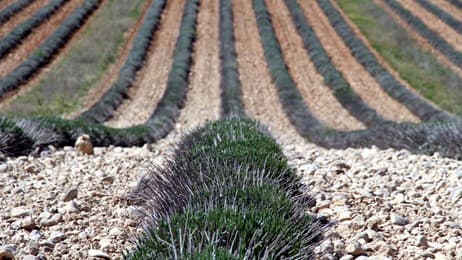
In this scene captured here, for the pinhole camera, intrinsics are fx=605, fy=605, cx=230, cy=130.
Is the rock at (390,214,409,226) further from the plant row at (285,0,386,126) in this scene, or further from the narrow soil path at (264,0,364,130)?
the narrow soil path at (264,0,364,130)

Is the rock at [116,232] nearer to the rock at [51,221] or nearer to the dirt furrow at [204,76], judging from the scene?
the rock at [51,221]

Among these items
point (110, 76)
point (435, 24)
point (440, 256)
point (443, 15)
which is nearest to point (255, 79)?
point (110, 76)

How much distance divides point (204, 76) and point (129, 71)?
2.77m

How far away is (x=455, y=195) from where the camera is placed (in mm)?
5426

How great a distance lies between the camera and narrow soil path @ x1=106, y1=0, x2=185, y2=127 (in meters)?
18.2

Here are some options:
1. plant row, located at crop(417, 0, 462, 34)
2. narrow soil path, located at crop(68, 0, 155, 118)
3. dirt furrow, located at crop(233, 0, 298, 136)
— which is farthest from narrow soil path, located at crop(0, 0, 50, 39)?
plant row, located at crop(417, 0, 462, 34)

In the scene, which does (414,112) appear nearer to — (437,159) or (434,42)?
(434,42)

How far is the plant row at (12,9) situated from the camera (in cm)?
2559

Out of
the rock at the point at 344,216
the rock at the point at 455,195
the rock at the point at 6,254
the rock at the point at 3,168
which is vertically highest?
the rock at the point at 6,254

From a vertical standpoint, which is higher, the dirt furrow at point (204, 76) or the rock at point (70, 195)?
the rock at point (70, 195)

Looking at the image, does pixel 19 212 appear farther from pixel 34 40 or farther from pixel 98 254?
pixel 34 40

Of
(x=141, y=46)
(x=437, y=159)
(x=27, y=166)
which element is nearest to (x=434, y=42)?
(x=141, y=46)

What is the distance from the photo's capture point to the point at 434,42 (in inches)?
971

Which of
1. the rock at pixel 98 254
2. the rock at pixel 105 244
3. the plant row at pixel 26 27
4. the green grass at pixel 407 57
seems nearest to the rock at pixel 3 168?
the rock at pixel 105 244
